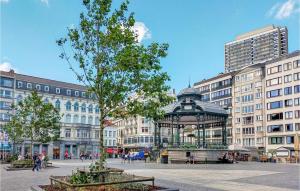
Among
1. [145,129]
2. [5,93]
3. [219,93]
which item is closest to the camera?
[5,93]

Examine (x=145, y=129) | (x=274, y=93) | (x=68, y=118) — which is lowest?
(x=145, y=129)

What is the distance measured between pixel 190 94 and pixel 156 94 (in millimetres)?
37985

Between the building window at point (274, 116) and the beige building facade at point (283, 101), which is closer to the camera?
the beige building facade at point (283, 101)

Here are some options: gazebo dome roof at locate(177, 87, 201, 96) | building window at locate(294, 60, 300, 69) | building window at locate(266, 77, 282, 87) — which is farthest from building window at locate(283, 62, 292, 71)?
gazebo dome roof at locate(177, 87, 201, 96)

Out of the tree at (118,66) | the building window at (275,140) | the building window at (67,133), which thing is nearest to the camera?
the tree at (118,66)

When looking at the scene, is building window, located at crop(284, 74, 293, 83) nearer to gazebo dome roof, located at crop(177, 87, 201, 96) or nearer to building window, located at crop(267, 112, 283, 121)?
building window, located at crop(267, 112, 283, 121)

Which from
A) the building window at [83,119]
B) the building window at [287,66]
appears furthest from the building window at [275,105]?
the building window at [83,119]

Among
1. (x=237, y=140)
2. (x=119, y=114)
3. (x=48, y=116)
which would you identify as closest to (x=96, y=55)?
(x=119, y=114)

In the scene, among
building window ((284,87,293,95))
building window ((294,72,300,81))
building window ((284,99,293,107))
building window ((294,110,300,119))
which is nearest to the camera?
building window ((294,110,300,119))

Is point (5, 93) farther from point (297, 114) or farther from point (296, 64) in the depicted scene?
point (296, 64)

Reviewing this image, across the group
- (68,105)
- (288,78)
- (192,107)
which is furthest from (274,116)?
(68,105)

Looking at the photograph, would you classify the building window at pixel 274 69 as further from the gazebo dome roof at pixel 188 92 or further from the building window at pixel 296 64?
the gazebo dome roof at pixel 188 92

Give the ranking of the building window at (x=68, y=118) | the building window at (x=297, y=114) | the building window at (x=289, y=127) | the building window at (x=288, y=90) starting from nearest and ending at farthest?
1. the building window at (x=297, y=114)
2. the building window at (x=289, y=127)
3. the building window at (x=288, y=90)
4. the building window at (x=68, y=118)

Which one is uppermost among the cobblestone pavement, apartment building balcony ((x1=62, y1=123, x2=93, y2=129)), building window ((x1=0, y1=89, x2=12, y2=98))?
building window ((x1=0, y1=89, x2=12, y2=98))
